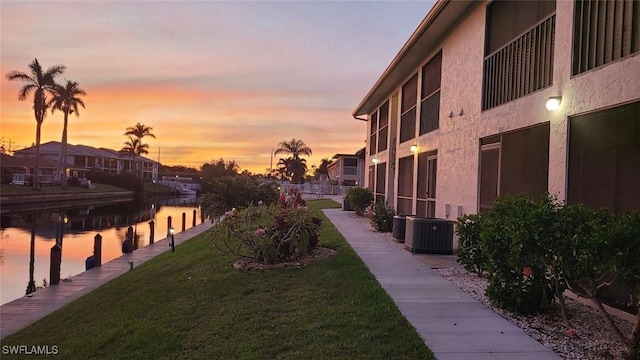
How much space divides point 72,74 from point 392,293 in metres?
54.3

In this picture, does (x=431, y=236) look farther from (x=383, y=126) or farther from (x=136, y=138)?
(x=136, y=138)

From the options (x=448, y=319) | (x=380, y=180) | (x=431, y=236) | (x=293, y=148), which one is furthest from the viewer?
(x=293, y=148)

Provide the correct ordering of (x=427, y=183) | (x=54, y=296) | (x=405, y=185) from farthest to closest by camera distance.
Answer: (x=405, y=185) → (x=427, y=183) → (x=54, y=296)

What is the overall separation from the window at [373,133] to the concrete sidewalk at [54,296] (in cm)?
1287

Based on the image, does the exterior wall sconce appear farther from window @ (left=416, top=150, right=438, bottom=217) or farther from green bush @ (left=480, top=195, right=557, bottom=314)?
window @ (left=416, top=150, right=438, bottom=217)

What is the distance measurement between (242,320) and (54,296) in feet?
22.5

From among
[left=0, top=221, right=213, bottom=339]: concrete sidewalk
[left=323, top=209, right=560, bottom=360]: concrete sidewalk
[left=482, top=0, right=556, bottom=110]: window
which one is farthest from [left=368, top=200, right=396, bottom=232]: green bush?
[left=0, top=221, right=213, bottom=339]: concrete sidewalk

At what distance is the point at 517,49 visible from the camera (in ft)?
28.2

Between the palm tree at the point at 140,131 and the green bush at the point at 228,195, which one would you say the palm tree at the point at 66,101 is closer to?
the palm tree at the point at 140,131

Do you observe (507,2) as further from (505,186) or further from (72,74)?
(72,74)

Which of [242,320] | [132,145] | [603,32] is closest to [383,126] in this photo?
[603,32]

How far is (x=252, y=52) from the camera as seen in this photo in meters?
17.9

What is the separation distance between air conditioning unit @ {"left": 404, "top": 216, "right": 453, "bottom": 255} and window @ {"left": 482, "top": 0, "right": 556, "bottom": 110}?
8.78ft

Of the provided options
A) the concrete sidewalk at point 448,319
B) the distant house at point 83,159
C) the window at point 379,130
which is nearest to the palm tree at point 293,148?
the distant house at point 83,159
